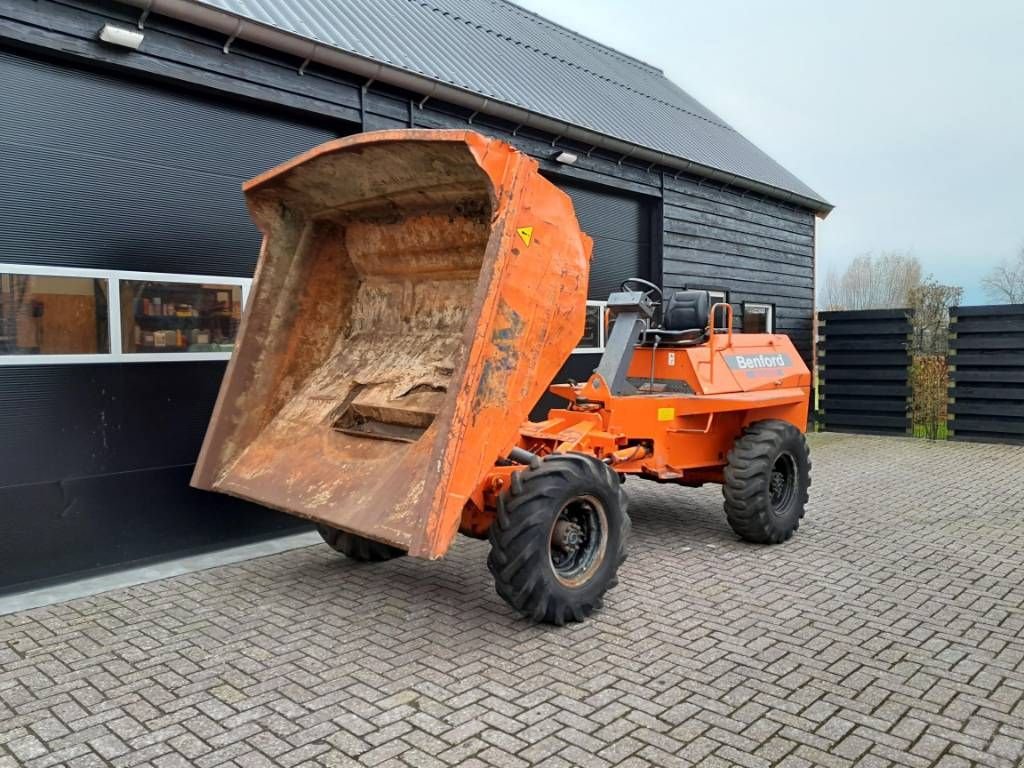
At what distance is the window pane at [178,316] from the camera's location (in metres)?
5.67

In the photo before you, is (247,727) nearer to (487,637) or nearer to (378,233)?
(487,637)

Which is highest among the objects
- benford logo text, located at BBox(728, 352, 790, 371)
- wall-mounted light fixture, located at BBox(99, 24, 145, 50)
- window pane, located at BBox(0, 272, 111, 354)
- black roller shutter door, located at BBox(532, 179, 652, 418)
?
wall-mounted light fixture, located at BBox(99, 24, 145, 50)

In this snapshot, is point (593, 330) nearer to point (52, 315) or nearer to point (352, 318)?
point (352, 318)

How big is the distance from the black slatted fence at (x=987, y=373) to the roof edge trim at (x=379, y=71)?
5.49 meters

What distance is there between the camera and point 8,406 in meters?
5.08

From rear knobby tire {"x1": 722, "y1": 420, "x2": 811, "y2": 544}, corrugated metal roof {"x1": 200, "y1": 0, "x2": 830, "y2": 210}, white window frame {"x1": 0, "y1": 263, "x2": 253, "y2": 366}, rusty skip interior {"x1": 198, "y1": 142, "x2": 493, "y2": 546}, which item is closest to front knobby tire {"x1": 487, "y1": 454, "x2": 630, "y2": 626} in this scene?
rusty skip interior {"x1": 198, "y1": 142, "x2": 493, "y2": 546}

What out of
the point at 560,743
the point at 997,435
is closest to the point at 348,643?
the point at 560,743

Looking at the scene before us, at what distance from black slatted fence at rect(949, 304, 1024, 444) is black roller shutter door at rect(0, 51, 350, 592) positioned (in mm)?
10993

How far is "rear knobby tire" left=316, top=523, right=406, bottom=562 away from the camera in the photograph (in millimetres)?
5500

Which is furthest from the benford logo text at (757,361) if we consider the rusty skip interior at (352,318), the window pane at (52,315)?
the window pane at (52,315)

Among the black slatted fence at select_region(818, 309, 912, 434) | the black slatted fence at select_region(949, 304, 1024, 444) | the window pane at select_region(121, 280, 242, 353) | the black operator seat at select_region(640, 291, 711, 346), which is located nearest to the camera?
the window pane at select_region(121, 280, 242, 353)

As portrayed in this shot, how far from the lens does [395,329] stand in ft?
17.0

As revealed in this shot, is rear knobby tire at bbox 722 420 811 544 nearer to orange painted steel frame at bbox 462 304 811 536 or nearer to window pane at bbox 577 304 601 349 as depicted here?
orange painted steel frame at bbox 462 304 811 536

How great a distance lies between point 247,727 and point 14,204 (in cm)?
382
